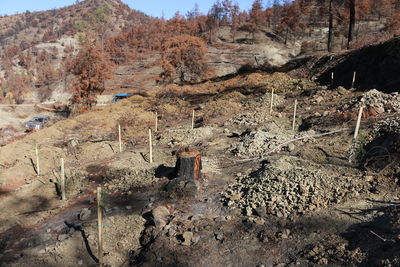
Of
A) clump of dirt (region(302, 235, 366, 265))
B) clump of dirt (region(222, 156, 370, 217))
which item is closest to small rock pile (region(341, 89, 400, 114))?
clump of dirt (region(222, 156, 370, 217))

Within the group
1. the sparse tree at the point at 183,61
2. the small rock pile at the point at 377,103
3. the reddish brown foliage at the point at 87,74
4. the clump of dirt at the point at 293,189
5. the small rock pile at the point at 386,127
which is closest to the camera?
the clump of dirt at the point at 293,189

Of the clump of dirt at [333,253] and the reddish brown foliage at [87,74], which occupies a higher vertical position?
the reddish brown foliage at [87,74]

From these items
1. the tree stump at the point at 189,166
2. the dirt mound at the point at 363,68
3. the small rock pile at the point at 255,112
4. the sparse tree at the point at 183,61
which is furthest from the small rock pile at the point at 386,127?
the sparse tree at the point at 183,61

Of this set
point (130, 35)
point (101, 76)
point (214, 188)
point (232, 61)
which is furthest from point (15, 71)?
point (214, 188)

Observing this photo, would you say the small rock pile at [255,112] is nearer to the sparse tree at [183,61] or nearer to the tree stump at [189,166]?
the tree stump at [189,166]

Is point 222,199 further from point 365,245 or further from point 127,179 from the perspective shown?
point 127,179

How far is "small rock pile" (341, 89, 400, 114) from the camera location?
1168 cm

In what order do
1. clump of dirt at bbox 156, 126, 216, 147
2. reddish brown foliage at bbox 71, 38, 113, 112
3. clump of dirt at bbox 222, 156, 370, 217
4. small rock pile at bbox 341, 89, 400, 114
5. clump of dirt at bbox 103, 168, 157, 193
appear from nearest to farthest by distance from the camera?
clump of dirt at bbox 222, 156, 370, 217, clump of dirt at bbox 103, 168, 157, 193, small rock pile at bbox 341, 89, 400, 114, clump of dirt at bbox 156, 126, 216, 147, reddish brown foliage at bbox 71, 38, 113, 112

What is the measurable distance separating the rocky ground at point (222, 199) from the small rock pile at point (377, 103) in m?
0.04

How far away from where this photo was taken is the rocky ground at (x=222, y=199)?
591cm

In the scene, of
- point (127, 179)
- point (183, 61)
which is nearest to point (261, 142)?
point (127, 179)

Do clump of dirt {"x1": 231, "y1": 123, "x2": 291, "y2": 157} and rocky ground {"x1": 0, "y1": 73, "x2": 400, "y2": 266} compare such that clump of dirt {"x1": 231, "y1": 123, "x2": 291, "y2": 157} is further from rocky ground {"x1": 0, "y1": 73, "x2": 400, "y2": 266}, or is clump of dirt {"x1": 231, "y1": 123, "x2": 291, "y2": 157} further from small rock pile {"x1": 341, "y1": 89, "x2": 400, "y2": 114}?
small rock pile {"x1": 341, "y1": 89, "x2": 400, "y2": 114}

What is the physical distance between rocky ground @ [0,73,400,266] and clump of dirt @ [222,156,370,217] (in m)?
0.03

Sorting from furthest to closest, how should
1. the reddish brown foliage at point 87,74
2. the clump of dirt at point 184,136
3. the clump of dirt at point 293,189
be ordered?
the reddish brown foliage at point 87,74 < the clump of dirt at point 184,136 < the clump of dirt at point 293,189
